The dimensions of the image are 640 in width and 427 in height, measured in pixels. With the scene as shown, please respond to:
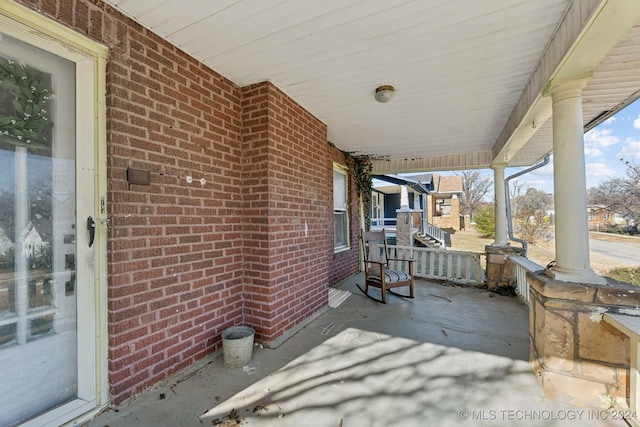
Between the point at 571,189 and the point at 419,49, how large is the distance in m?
→ 1.53

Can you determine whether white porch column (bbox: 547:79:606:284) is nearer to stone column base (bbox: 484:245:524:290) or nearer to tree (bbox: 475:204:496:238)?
stone column base (bbox: 484:245:524:290)

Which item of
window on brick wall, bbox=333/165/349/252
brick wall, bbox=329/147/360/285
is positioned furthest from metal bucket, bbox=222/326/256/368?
window on brick wall, bbox=333/165/349/252

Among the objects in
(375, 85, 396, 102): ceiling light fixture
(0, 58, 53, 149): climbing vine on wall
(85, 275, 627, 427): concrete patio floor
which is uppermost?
(375, 85, 396, 102): ceiling light fixture

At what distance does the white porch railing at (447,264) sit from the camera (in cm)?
520

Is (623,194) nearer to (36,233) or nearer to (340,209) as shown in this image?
(340,209)

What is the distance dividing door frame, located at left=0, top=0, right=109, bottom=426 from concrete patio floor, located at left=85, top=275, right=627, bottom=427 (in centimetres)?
16

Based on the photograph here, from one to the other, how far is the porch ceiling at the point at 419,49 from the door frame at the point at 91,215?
1.31 feet

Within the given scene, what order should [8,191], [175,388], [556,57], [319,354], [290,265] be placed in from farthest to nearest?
[290,265]
[319,354]
[175,388]
[556,57]
[8,191]

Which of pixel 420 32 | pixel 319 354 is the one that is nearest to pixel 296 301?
pixel 319 354

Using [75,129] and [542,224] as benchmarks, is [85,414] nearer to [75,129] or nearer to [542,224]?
[75,129]

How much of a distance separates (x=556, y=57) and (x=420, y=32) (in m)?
0.93

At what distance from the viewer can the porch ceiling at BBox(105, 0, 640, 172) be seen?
1.66m

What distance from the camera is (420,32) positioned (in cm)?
190

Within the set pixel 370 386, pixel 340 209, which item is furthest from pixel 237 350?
pixel 340 209
